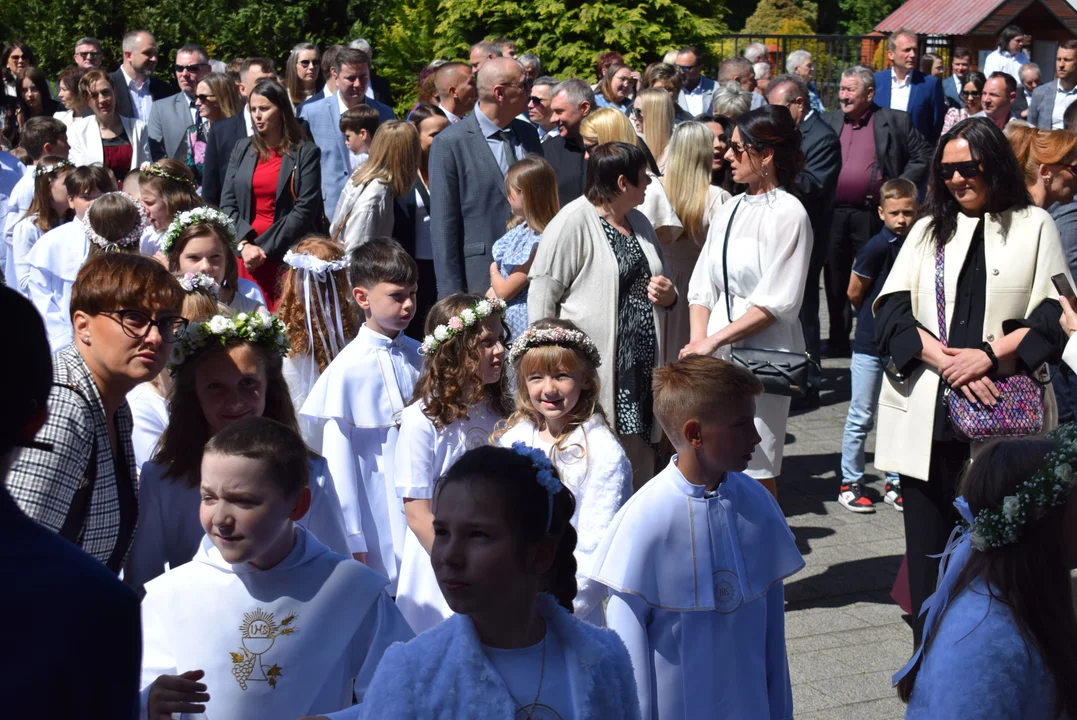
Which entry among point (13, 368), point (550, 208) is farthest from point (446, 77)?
point (13, 368)

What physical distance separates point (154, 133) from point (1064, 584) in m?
9.93

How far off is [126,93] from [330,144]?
3467 mm

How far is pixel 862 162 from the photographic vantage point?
10492 mm

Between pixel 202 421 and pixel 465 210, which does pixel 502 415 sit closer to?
pixel 202 421

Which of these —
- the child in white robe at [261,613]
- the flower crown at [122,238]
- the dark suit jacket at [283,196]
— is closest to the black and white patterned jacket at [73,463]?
the child in white robe at [261,613]

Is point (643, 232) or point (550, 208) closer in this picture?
point (643, 232)

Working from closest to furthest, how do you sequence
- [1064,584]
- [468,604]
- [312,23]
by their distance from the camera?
[468,604] → [1064,584] → [312,23]

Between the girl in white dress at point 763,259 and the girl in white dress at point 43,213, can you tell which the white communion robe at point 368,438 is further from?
the girl in white dress at point 43,213

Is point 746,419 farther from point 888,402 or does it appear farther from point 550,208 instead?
point 550,208

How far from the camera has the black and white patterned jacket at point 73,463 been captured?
9.57ft

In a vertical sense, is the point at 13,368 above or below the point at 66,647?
above

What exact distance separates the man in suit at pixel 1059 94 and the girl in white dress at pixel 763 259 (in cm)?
805

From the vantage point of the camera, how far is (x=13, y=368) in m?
1.66

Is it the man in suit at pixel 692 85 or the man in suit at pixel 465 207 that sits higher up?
the man in suit at pixel 692 85
